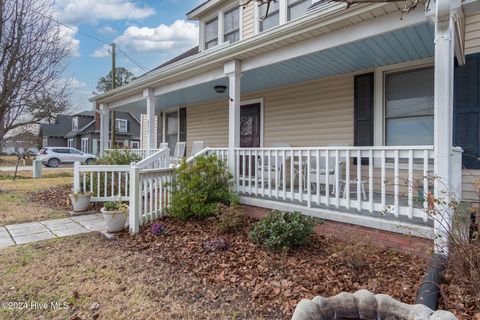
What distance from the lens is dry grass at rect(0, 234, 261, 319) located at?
8.83 ft

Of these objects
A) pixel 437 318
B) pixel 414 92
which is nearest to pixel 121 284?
pixel 437 318

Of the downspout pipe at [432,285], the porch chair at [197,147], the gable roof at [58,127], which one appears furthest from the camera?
the gable roof at [58,127]

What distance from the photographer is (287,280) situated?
10.2 feet

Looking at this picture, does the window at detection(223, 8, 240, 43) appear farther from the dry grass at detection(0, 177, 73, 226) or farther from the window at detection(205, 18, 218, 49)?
the dry grass at detection(0, 177, 73, 226)

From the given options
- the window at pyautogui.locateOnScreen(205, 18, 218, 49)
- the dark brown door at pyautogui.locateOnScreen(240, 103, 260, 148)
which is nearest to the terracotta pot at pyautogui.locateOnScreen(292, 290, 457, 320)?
the dark brown door at pyautogui.locateOnScreen(240, 103, 260, 148)

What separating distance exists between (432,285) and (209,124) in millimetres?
8027

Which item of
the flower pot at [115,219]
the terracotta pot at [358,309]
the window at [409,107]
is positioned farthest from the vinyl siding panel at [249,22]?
the terracotta pot at [358,309]

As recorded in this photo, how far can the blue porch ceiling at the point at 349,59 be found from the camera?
438 centimetres

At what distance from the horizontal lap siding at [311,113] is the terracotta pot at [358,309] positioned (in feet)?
15.1

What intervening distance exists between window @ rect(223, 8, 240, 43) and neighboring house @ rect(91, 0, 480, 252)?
4cm

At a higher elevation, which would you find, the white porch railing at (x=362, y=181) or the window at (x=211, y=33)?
the window at (x=211, y=33)

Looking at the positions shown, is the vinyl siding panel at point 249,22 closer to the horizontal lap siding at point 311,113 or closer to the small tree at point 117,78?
the horizontal lap siding at point 311,113

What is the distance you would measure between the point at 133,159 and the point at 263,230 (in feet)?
18.5

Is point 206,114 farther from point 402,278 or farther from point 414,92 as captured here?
point 402,278
